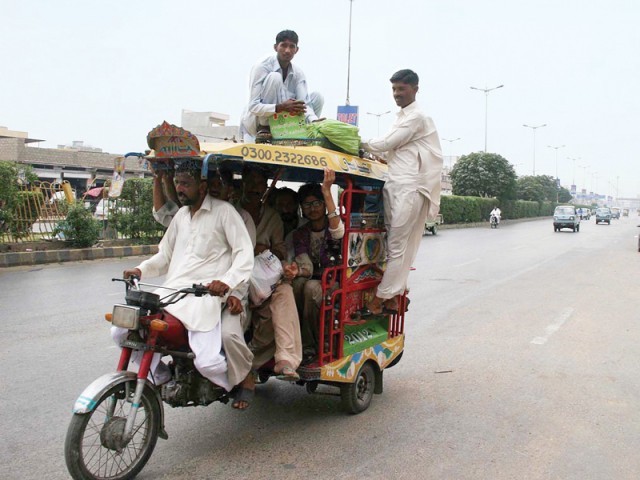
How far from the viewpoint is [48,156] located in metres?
39.9

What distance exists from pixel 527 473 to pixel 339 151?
2.37 metres

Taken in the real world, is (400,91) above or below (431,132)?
above

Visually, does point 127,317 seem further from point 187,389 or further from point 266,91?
point 266,91

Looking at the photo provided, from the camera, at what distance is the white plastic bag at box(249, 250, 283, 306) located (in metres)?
3.90

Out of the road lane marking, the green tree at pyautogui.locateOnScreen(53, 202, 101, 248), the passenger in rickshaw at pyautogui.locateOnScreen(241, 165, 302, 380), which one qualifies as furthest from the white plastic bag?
the green tree at pyautogui.locateOnScreen(53, 202, 101, 248)

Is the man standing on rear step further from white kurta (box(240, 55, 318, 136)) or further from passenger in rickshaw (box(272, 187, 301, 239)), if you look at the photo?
passenger in rickshaw (box(272, 187, 301, 239))

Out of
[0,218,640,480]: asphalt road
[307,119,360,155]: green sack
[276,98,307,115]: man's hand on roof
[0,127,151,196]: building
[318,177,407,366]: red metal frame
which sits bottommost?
[0,218,640,480]: asphalt road

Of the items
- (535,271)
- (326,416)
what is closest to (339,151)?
(326,416)

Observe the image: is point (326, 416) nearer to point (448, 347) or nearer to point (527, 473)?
point (527, 473)

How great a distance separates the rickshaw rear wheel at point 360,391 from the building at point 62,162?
33.1 meters

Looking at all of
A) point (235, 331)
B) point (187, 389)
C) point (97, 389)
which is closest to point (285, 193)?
point (235, 331)

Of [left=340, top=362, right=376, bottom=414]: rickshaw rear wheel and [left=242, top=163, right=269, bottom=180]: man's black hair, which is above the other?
[left=242, top=163, right=269, bottom=180]: man's black hair

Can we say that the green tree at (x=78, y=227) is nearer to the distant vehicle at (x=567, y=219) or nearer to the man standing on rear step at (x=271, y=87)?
the man standing on rear step at (x=271, y=87)

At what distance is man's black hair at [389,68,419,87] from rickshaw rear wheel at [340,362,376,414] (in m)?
2.13
